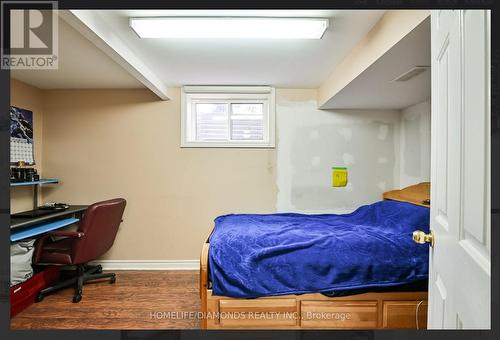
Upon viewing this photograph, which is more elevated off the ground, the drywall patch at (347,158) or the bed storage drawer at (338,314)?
the drywall patch at (347,158)

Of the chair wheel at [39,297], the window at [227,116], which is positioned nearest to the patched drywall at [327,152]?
the window at [227,116]

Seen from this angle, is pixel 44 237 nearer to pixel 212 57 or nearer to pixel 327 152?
pixel 212 57

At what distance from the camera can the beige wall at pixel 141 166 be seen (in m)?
2.85

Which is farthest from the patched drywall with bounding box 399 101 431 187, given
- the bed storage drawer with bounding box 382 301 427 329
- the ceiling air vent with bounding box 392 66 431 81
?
the bed storage drawer with bounding box 382 301 427 329

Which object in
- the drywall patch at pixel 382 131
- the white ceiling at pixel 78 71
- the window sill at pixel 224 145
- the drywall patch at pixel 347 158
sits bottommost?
the drywall patch at pixel 347 158

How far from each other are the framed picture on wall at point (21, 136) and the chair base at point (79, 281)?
129 cm

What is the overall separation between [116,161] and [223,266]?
199 centimetres

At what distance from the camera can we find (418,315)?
5.10 feet

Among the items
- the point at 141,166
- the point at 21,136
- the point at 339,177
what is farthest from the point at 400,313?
the point at 21,136

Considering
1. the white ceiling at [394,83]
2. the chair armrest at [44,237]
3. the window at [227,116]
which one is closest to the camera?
the white ceiling at [394,83]

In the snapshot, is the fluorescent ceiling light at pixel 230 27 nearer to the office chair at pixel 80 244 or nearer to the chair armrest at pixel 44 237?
the office chair at pixel 80 244

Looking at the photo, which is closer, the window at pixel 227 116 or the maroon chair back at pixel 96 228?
the maroon chair back at pixel 96 228

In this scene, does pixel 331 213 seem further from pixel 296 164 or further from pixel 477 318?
pixel 477 318
